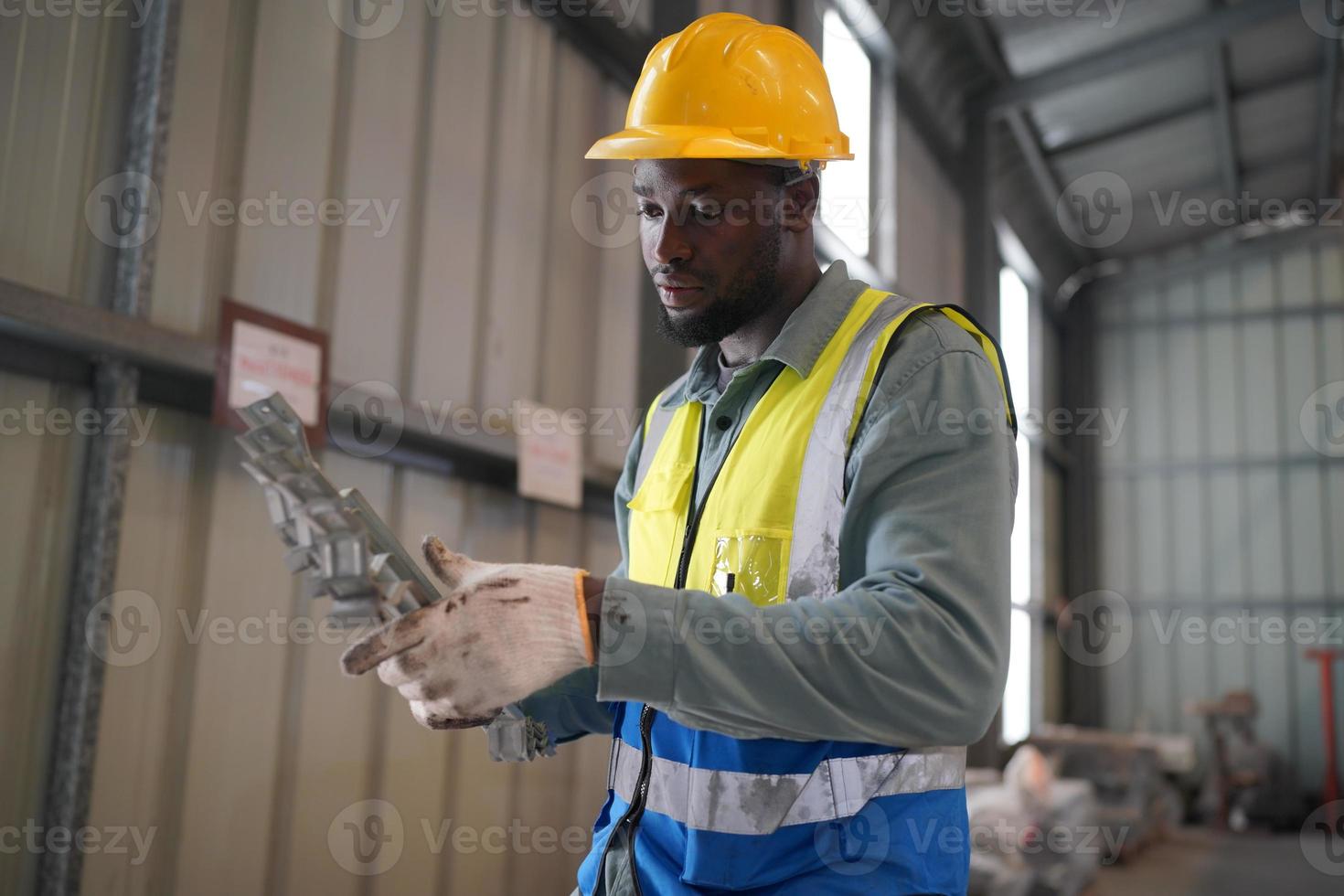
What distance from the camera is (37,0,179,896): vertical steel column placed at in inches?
105

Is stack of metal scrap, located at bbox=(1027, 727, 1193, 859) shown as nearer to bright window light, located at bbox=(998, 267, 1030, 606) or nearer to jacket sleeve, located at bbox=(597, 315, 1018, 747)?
bright window light, located at bbox=(998, 267, 1030, 606)

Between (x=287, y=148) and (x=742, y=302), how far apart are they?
2.00 meters

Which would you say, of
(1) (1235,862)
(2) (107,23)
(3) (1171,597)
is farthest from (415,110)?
(3) (1171,597)

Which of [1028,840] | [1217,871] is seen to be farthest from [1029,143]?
[1028,840]

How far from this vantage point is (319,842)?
137 inches

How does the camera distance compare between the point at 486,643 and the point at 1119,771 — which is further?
the point at 1119,771

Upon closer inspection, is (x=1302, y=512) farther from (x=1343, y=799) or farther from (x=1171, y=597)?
(x=1343, y=799)

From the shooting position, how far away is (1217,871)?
8.93 metres

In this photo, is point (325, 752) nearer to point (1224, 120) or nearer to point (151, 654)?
point (151, 654)

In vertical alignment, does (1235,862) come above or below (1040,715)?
below

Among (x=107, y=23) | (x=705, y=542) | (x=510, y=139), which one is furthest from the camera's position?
(x=510, y=139)

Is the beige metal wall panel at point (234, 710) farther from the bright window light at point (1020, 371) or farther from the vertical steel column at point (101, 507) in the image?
the bright window light at point (1020, 371)

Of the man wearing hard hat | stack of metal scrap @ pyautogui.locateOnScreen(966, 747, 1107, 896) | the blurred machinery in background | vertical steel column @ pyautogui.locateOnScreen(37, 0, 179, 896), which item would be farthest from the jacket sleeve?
the blurred machinery in background

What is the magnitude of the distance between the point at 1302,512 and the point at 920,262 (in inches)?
295
